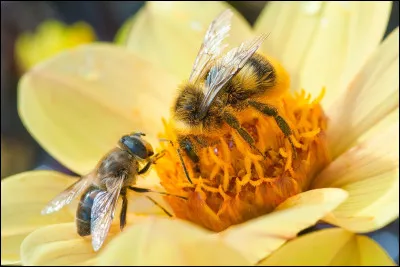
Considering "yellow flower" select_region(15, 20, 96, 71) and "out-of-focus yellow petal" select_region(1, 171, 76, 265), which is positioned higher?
"out-of-focus yellow petal" select_region(1, 171, 76, 265)

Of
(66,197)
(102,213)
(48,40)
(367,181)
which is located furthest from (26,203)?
(48,40)

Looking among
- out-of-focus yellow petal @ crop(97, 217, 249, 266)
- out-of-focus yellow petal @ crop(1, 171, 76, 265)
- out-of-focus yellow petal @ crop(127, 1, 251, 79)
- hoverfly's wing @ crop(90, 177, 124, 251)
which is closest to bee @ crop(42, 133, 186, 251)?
hoverfly's wing @ crop(90, 177, 124, 251)

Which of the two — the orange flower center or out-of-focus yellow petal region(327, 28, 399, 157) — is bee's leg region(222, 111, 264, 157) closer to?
the orange flower center

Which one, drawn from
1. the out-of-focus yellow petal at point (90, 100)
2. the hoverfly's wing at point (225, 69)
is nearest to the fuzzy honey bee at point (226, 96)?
the hoverfly's wing at point (225, 69)

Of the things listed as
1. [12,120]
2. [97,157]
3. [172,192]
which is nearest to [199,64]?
[172,192]

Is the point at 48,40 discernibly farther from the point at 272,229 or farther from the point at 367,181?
the point at 272,229

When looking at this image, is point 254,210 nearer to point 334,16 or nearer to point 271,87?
point 271,87

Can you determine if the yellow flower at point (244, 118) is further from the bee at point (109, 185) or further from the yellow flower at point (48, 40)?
the yellow flower at point (48, 40)
